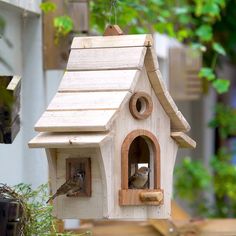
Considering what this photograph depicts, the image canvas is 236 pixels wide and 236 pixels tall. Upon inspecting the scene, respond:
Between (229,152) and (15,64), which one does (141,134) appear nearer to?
(15,64)

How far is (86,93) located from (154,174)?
1.47ft

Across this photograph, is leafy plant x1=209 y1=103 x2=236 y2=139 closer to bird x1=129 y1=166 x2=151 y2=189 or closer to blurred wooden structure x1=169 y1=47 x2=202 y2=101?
blurred wooden structure x1=169 y1=47 x2=202 y2=101

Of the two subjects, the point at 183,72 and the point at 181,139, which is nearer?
the point at 181,139

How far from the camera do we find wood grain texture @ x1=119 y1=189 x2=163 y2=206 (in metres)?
3.98

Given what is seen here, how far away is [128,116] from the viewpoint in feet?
13.2

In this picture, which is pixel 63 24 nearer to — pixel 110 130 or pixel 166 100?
pixel 166 100

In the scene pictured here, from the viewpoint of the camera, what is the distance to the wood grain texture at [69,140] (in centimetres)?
374

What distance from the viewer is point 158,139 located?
13.7 feet

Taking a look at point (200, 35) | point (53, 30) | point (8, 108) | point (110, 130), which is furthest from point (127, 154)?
point (200, 35)

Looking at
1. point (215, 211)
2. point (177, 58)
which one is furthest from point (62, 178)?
point (215, 211)

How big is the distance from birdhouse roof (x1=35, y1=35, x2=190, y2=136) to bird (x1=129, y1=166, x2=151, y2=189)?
0.24 m

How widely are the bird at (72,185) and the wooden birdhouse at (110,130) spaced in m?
0.01

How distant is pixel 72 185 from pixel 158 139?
1.45 feet

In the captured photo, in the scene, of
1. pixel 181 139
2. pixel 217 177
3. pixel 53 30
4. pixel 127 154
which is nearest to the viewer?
pixel 127 154
